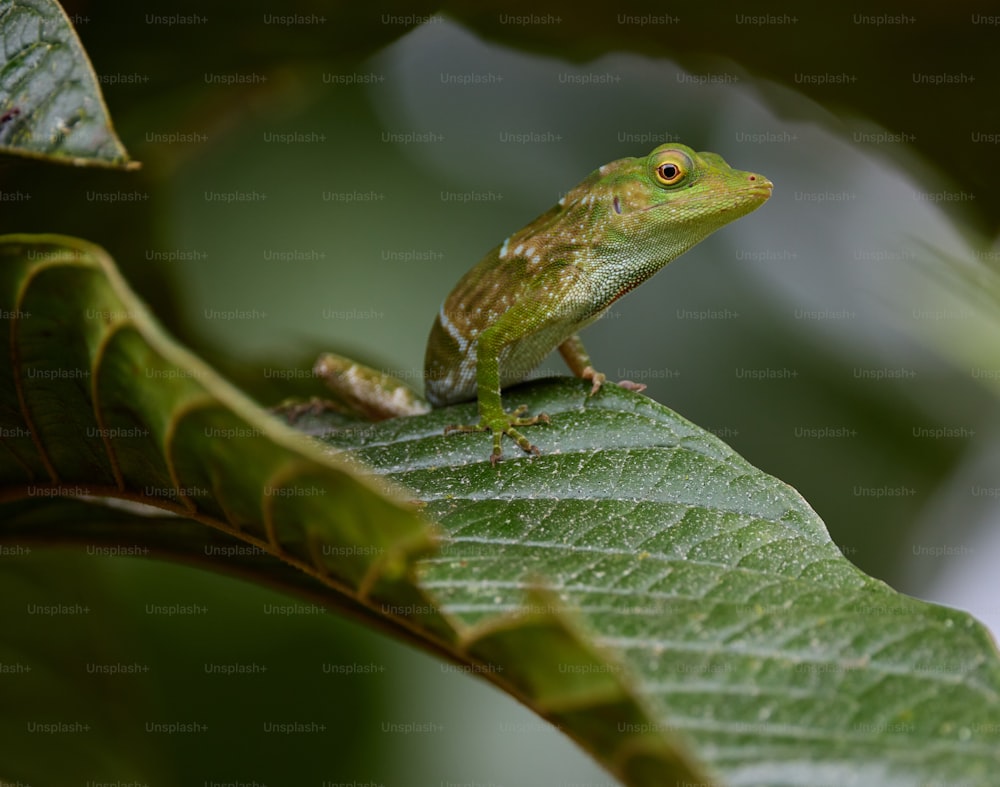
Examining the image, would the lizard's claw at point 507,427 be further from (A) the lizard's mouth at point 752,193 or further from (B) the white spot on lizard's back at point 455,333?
(A) the lizard's mouth at point 752,193

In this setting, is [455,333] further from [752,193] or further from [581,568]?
[581,568]

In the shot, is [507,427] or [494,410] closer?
[507,427]

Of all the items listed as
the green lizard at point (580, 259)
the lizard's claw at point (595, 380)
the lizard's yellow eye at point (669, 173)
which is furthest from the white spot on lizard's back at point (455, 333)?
the lizard's yellow eye at point (669, 173)

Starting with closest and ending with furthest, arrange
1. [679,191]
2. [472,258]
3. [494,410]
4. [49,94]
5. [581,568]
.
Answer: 1. [49,94]
2. [581,568]
3. [494,410]
4. [679,191]
5. [472,258]

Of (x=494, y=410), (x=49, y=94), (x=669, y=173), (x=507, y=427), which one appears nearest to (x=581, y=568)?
(x=507, y=427)

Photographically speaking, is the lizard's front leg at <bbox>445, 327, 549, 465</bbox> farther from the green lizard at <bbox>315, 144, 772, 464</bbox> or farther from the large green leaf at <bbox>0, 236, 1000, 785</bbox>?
the large green leaf at <bbox>0, 236, 1000, 785</bbox>

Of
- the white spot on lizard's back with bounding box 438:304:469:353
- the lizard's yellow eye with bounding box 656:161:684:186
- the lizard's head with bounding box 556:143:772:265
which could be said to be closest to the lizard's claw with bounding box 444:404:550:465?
the white spot on lizard's back with bounding box 438:304:469:353
